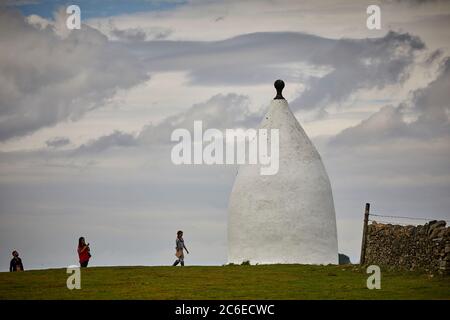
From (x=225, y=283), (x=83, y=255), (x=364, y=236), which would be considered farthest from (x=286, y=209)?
(x=83, y=255)

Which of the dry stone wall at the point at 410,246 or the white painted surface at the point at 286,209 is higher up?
the white painted surface at the point at 286,209

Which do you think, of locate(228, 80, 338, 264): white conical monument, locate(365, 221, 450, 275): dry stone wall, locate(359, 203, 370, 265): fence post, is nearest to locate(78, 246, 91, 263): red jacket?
locate(228, 80, 338, 264): white conical monument

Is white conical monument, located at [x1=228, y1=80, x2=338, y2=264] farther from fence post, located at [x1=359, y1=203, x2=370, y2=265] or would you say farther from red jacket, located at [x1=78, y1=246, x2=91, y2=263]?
red jacket, located at [x1=78, y1=246, x2=91, y2=263]

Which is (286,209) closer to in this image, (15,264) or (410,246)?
(410,246)

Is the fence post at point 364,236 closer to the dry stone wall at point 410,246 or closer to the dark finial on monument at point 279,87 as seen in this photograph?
the dry stone wall at point 410,246

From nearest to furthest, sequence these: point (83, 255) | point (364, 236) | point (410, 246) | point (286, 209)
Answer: point (410, 246) → point (364, 236) → point (83, 255) → point (286, 209)

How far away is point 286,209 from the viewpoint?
36656 millimetres

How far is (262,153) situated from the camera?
3741 centimetres

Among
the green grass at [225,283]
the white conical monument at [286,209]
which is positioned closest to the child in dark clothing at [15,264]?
the green grass at [225,283]

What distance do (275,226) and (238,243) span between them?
160 centimetres

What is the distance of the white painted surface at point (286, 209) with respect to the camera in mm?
36594

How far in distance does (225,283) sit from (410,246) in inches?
218

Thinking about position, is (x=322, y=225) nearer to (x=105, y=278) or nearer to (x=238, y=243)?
(x=238, y=243)

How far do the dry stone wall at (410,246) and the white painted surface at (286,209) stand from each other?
3430mm
